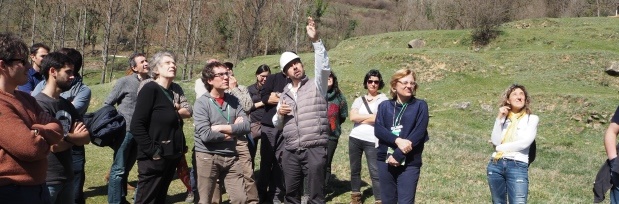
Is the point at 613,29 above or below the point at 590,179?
above

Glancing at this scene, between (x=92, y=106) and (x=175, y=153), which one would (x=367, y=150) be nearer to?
(x=175, y=153)

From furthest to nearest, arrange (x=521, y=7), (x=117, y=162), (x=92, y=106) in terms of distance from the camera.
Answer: (x=521, y=7), (x=92, y=106), (x=117, y=162)

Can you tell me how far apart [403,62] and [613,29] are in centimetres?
1255

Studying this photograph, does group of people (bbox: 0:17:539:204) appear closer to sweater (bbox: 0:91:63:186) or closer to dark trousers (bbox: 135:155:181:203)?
dark trousers (bbox: 135:155:181:203)

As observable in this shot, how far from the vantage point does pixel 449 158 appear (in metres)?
10.8

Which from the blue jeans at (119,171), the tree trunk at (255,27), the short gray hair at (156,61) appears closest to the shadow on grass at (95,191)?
the blue jeans at (119,171)

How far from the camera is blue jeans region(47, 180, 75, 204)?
3998 mm

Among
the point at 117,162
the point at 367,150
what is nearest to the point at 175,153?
the point at 117,162

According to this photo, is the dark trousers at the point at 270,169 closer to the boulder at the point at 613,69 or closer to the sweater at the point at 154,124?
the sweater at the point at 154,124

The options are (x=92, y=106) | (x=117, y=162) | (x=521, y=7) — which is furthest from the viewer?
(x=521, y=7)

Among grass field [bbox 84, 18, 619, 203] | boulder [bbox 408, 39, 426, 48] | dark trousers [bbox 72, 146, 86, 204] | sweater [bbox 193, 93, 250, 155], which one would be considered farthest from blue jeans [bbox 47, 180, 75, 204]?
boulder [bbox 408, 39, 426, 48]

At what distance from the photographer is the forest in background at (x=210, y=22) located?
42.4 meters

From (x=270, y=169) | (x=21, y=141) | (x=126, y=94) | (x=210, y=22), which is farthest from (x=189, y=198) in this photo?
(x=210, y=22)

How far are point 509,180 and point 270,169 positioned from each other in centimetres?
308
